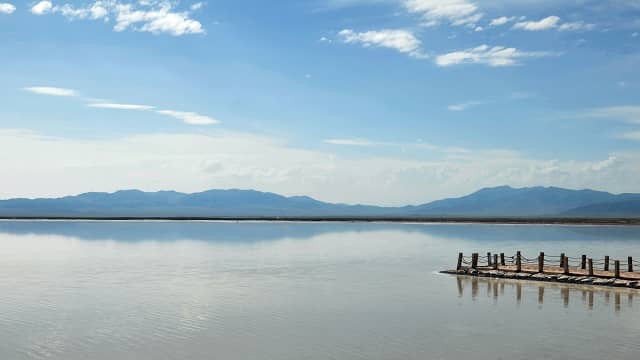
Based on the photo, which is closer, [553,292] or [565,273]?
[553,292]

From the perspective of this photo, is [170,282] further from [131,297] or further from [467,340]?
[467,340]

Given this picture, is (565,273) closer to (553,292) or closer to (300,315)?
(553,292)

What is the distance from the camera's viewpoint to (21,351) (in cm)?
2877

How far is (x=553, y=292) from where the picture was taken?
46.4 m

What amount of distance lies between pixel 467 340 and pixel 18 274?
144 ft

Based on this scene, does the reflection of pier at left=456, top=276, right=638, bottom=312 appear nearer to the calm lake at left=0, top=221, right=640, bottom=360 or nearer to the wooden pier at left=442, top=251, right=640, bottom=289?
the calm lake at left=0, top=221, right=640, bottom=360

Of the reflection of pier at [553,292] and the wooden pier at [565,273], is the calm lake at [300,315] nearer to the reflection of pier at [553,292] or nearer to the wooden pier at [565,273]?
the reflection of pier at [553,292]

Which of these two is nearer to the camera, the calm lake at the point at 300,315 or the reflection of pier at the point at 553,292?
the calm lake at the point at 300,315

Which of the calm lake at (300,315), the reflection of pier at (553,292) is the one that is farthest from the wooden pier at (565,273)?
the calm lake at (300,315)

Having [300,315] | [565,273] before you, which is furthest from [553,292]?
[300,315]

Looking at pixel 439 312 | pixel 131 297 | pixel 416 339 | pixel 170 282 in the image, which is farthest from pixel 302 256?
pixel 416 339

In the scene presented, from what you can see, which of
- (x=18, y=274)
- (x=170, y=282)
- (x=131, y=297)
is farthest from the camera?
(x=18, y=274)

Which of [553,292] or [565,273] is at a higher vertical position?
[565,273]

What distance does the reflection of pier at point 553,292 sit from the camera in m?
42.7
